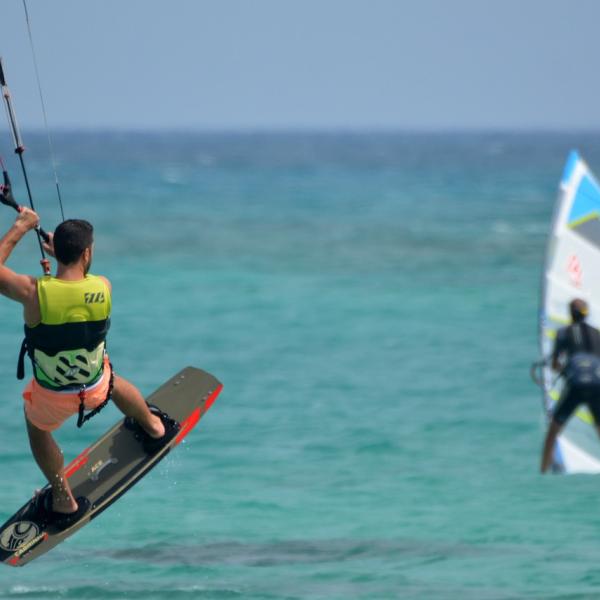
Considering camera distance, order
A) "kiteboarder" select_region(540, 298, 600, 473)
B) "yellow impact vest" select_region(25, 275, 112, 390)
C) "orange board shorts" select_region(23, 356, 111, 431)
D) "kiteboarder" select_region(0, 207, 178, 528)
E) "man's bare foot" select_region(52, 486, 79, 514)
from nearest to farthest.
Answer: "kiteboarder" select_region(0, 207, 178, 528), "yellow impact vest" select_region(25, 275, 112, 390), "orange board shorts" select_region(23, 356, 111, 431), "man's bare foot" select_region(52, 486, 79, 514), "kiteboarder" select_region(540, 298, 600, 473)

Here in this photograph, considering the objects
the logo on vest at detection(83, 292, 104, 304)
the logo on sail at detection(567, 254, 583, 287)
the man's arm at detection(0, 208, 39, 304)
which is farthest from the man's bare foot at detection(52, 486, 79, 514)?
the logo on sail at detection(567, 254, 583, 287)

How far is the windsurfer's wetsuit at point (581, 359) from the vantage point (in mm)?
10547

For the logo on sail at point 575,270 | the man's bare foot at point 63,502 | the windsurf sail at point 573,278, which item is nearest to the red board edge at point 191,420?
the man's bare foot at point 63,502

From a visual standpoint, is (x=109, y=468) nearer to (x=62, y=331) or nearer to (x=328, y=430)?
(x=62, y=331)

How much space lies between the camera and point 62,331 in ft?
30.0

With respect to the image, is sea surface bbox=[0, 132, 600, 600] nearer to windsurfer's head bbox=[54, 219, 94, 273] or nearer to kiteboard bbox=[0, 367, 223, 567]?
kiteboard bbox=[0, 367, 223, 567]

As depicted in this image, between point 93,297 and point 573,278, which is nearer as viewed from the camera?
point 93,297

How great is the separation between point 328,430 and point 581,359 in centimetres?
902

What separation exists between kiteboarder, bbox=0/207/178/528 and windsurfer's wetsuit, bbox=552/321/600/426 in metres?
3.14

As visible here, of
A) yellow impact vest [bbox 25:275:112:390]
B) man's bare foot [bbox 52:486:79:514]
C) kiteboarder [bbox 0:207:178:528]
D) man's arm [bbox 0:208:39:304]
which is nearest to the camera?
man's arm [bbox 0:208:39:304]

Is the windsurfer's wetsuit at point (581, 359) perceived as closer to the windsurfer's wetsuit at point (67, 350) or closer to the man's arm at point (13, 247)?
the windsurfer's wetsuit at point (67, 350)

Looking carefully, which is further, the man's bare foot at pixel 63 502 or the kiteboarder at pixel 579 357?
the kiteboarder at pixel 579 357

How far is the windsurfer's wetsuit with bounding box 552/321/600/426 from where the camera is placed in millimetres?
10547

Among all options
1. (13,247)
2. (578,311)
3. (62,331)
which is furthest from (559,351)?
(13,247)
